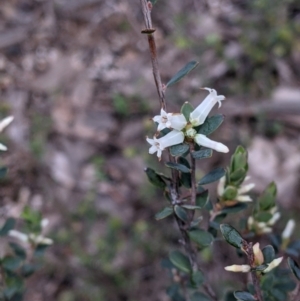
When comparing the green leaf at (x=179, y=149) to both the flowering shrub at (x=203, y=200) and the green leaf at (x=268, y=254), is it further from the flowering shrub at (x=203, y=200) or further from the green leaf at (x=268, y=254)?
the green leaf at (x=268, y=254)

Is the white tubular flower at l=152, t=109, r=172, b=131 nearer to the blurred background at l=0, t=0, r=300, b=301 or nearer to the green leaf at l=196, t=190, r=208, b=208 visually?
the green leaf at l=196, t=190, r=208, b=208

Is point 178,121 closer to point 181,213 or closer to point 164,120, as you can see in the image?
point 164,120

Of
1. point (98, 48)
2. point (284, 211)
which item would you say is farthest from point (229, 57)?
point (284, 211)

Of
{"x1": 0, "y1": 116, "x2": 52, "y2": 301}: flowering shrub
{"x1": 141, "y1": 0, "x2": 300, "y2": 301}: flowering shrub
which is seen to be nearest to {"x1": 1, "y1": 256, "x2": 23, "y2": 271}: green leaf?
{"x1": 0, "y1": 116, "x2": 52, "y2": 301}: flowering shrub

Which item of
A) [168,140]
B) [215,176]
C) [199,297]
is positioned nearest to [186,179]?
[215,176]

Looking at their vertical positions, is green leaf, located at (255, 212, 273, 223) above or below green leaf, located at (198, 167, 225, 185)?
below

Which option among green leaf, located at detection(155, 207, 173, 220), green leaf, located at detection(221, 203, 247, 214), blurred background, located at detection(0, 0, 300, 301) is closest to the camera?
green leaf, located at detection(155, 207, 173, 220)

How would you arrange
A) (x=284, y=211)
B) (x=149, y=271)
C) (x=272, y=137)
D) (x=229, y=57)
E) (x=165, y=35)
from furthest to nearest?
(x=165, y=35) → (x=229, y=57) → (x=272, y=137) → (x=149, y=271) → (x=284, y=211)

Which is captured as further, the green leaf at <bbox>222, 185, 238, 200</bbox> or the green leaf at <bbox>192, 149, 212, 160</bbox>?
the green leaf at <bbox>222, 185, 238, 200</bbox>

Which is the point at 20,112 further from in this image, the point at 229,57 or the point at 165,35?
the point at 229,57
